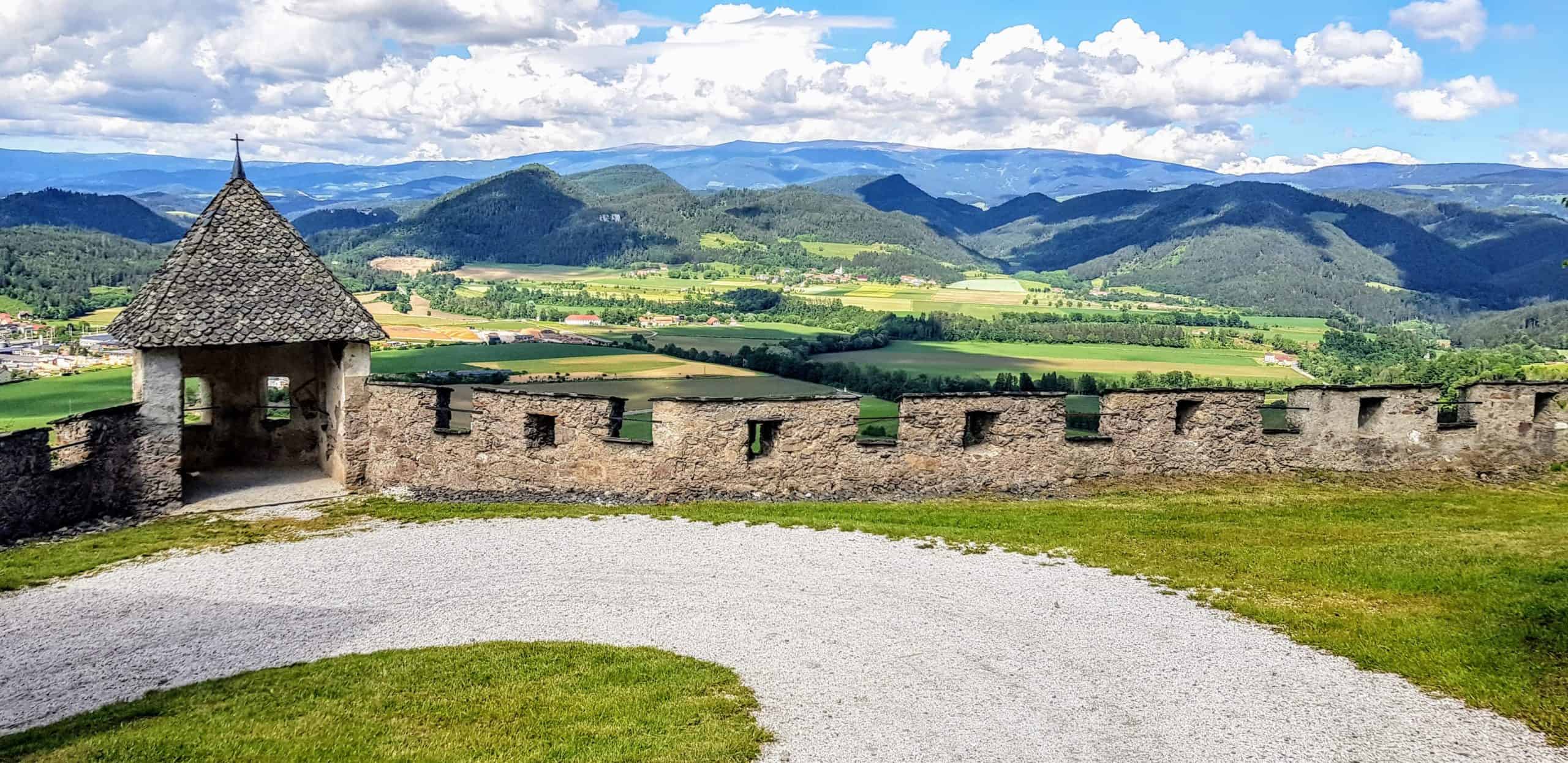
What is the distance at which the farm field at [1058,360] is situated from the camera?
2623 inches

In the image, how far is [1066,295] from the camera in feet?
490

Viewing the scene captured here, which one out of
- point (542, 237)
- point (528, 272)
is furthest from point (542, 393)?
point (542, 237)

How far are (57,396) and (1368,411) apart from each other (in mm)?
44322

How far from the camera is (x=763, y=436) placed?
19.1 m

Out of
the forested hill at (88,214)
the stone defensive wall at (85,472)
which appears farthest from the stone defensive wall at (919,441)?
the forested hill at (88,214)

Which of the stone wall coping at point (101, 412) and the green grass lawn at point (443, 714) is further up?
the stone wall coping at point (101, 412)

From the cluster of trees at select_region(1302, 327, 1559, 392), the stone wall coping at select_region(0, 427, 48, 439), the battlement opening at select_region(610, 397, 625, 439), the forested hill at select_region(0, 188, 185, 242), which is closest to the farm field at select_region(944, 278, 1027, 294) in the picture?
the cluster of trees at select_region(1302, 327, 1559, 392)

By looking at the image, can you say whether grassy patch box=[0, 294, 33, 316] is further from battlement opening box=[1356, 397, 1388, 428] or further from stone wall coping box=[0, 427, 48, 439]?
battlement opening box=[1356, 397, 1388, 428]

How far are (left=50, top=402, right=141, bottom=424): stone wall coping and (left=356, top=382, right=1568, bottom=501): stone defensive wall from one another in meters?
3.74

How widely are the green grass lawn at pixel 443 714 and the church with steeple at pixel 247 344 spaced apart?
10139 mm

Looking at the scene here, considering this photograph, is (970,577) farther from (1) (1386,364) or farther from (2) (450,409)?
(1) (1386,364)

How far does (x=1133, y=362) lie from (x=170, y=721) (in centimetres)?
7128

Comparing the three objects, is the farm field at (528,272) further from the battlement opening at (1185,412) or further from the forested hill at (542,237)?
the battlement opening at (1185,412)

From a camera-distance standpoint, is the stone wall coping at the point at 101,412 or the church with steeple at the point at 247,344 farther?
the church with steeple at the point at 247,344
